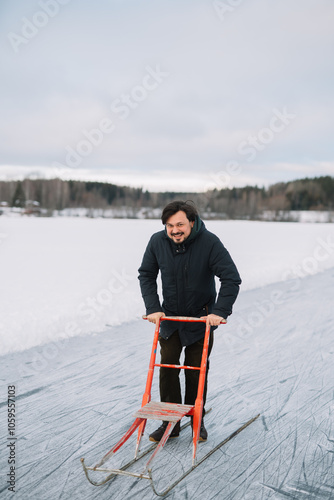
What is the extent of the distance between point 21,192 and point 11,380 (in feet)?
220

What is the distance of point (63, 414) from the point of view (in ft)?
11.7

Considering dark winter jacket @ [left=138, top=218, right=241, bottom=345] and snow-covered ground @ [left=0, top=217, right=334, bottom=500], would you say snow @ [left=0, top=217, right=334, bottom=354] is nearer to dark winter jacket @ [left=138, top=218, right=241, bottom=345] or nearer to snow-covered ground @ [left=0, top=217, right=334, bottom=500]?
snow-covered ground @ [left=0, top=217, right=334, bottom=500]

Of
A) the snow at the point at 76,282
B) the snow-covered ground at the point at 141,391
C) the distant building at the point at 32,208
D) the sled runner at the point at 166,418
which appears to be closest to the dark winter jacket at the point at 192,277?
the sled runner at the point at 166,418

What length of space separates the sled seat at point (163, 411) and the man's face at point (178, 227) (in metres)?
1.02

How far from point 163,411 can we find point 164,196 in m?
61.5

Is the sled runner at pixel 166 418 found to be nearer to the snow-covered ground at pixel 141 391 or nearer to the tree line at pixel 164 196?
the snow-covered ground at pixel 141 391

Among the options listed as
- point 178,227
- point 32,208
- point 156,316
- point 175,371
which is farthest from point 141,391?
point 32,208

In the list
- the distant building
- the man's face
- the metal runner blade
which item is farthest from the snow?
the distant building

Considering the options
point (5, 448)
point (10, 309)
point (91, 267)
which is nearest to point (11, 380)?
point (5, 448)

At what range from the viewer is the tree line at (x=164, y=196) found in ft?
225

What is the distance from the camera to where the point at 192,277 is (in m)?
3.14

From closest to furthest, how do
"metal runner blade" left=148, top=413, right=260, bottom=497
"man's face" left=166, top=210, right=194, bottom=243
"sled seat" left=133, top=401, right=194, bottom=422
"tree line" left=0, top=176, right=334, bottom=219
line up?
"metal runner blade" left=148, top=413, right=260, bottom=497
"sled seat" left=133, top=401, right=194, bottom=422
"man's face" left=166, top=210, right=194, bottom=243
"tree line" left=0, top=176, right=334, bottom=219

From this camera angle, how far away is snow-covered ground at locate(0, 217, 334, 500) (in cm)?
270

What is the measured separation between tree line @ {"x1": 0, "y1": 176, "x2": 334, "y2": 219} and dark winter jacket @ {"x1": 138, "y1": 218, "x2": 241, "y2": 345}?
56.9 m
